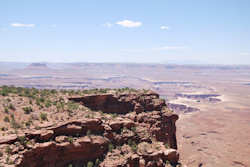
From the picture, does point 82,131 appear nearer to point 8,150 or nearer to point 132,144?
point 132,144

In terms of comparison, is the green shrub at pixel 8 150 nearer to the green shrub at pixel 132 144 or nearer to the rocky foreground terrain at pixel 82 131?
the rocky foreground terrain at pixel 82 131

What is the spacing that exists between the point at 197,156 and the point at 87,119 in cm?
4276

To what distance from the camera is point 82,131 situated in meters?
19.2

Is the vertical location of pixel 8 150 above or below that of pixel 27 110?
below

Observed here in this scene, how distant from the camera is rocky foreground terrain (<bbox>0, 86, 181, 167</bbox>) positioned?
637 inches

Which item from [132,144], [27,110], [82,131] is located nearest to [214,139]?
[132,144]

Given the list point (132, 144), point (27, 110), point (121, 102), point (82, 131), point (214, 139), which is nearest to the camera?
point (82, 131)

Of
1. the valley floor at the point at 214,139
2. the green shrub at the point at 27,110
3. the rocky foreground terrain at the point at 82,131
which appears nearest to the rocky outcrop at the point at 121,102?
the rocky foreground terrain at the point at 82,131

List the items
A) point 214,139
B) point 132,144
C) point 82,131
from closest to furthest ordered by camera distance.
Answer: point 82,131 < point 132,144 < point 214,139

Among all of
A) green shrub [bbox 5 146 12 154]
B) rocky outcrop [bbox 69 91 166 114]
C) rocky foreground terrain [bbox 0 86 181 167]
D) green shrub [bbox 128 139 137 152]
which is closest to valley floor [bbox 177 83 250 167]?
rocky outcrop [bbox 69 91 166 114]

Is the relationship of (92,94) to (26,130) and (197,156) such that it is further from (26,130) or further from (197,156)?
(197,156)

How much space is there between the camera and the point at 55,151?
16875mm

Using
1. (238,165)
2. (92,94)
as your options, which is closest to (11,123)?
(92,94)

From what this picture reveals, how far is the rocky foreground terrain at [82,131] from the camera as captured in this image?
16172 millimetres
